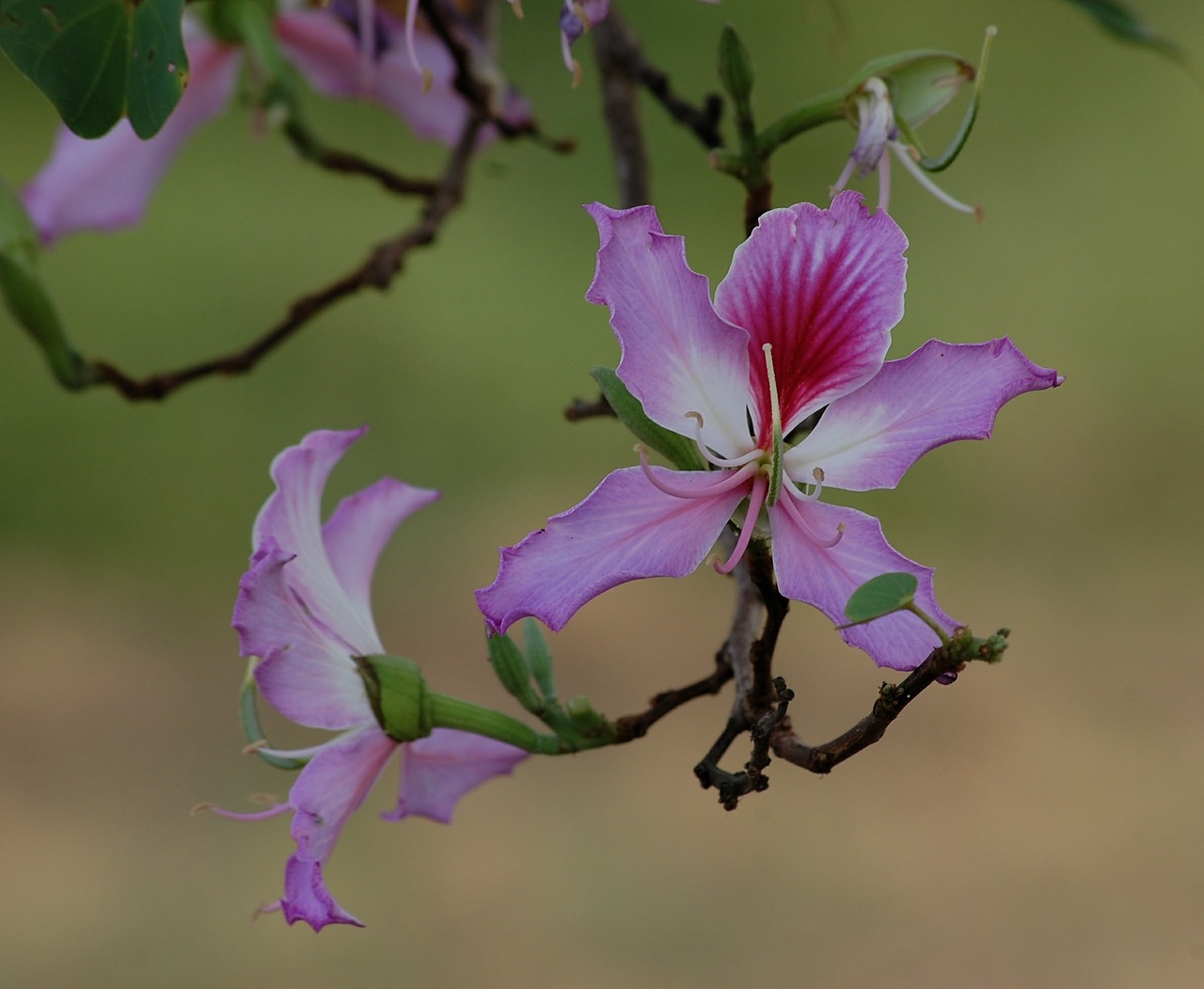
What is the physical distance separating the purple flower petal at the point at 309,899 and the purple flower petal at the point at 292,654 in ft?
0.15

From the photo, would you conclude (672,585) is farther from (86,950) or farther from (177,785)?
(86,950)

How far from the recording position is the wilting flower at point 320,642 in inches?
17.9

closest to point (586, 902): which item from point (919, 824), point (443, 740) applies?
point (919, 824)

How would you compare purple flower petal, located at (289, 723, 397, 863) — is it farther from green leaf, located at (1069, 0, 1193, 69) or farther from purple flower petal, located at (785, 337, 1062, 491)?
green leaf, located at (1069, 0, 1193, 69)

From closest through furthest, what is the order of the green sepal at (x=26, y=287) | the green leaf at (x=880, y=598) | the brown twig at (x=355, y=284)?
A: the green leaf at (x=880, y=598)
the green sepal at (x=26, y=287)
the brown twig at (x=355, y=284)

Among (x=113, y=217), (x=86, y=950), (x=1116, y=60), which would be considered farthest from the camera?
(x=1116, y=60)

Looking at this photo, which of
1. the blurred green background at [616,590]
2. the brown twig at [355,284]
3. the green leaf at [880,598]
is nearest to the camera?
the green leaf at [880,598]

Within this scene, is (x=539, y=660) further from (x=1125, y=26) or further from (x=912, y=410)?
(x=1125, y=26)

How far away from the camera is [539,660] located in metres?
0.53

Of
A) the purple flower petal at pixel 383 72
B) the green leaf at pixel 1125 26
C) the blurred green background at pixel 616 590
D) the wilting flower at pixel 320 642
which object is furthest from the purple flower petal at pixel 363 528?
the blurred green background at pixel 616 590

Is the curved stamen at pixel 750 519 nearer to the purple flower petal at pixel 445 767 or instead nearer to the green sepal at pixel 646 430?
the green sepal at pixel 646 430

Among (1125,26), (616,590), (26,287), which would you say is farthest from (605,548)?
(616,590)

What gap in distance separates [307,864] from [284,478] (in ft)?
0.41

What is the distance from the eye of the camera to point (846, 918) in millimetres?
1743
